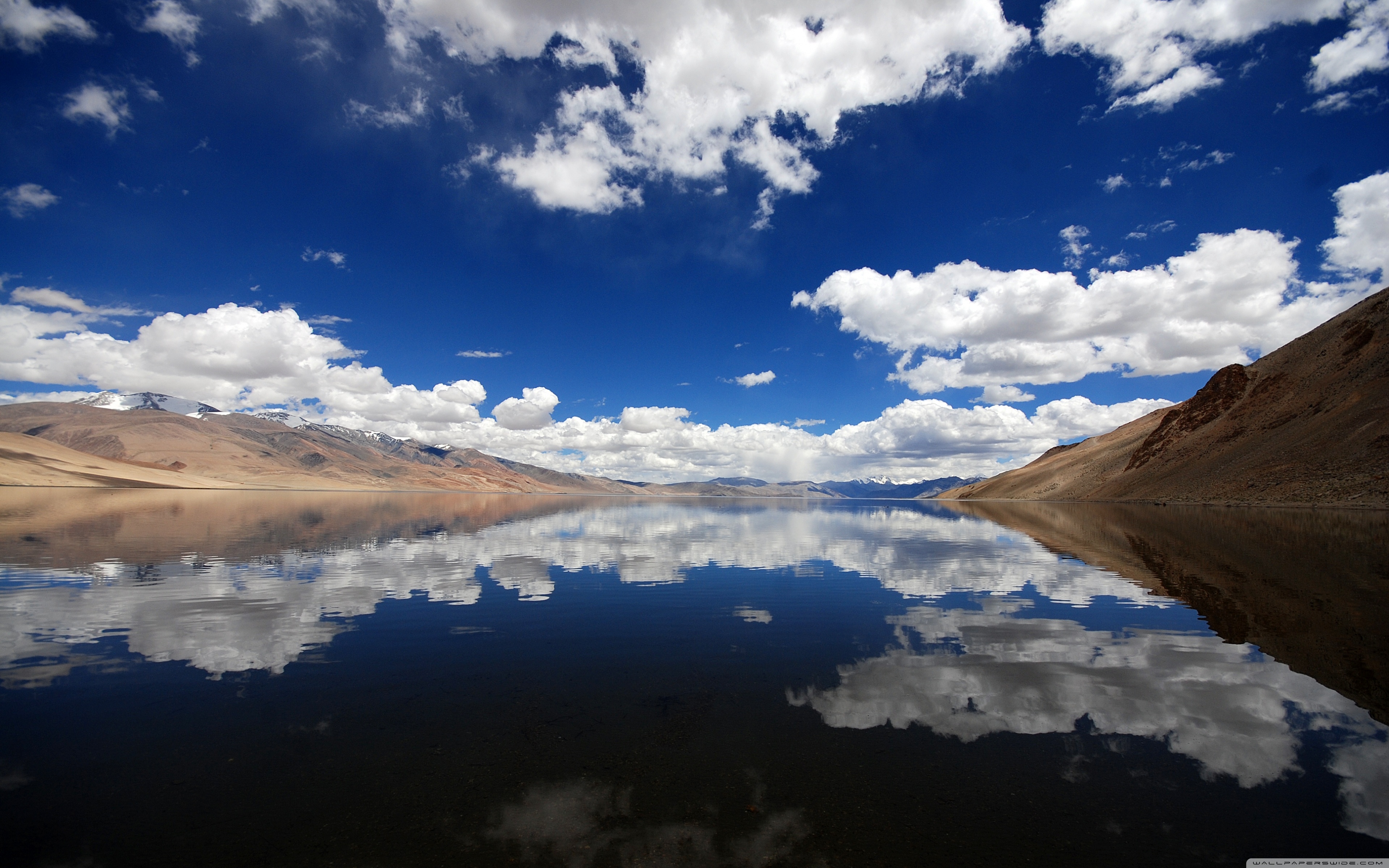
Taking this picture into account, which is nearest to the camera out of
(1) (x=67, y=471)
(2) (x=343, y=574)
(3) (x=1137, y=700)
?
(3) (x=1137, y=700)

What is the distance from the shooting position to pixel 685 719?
981 cm

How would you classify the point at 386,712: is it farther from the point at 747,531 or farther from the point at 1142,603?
the point at 747,531

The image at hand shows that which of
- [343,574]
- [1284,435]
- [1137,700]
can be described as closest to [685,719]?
[1137,700]

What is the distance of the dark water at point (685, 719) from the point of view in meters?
6.51

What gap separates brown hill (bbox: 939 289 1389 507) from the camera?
7106 centimetres

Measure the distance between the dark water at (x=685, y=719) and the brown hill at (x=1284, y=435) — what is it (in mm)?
70313

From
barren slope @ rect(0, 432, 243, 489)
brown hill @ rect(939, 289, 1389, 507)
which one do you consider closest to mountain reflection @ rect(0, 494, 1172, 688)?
brown hill @ rect(939, 289, 1389, 507)

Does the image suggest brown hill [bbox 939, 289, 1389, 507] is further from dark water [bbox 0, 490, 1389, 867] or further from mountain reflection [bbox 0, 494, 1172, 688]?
dark water [bbox 0, 490, 1389, 867]

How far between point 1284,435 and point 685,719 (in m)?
120

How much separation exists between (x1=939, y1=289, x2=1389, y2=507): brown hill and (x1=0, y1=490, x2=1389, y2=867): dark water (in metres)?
70.3

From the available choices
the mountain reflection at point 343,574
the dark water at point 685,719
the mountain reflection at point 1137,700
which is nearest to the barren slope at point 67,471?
the mountain reflection at point 343,574

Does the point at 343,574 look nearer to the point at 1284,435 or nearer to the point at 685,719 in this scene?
the point at 685,719

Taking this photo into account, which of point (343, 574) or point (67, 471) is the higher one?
point (67, 471)

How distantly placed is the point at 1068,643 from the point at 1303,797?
777 cm
